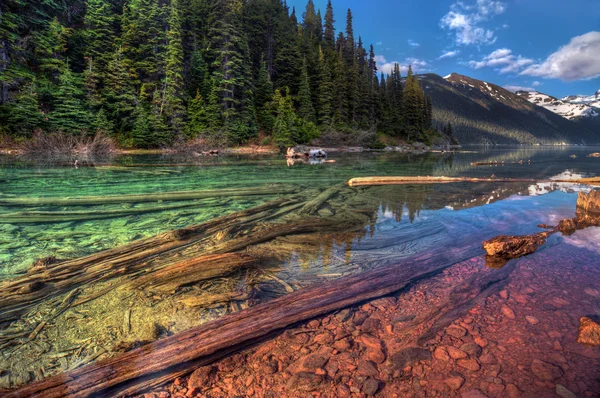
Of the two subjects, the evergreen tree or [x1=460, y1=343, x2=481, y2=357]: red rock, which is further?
the evergreen tree

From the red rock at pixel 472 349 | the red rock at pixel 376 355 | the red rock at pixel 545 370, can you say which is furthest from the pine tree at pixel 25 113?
the red rock at pixel 545 370

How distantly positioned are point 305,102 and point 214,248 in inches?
1754

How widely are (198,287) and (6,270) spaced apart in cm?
278

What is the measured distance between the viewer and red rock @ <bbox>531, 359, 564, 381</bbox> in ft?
7.57

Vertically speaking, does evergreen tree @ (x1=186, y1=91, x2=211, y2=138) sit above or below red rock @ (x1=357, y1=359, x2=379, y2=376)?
above

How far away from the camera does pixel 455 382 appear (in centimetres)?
229

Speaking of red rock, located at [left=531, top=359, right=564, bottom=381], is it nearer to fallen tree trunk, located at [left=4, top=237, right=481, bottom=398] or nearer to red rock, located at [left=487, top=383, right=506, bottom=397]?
red rock, located at [left=487, top=383, right=506, bottom=397]

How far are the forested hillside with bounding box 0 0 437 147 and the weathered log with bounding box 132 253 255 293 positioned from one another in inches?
1209

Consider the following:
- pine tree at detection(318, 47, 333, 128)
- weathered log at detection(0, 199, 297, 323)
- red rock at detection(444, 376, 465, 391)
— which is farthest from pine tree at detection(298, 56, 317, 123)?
red rock at detection(444, 376, 465, 391)

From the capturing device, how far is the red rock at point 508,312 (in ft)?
10.3

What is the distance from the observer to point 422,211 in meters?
8.09

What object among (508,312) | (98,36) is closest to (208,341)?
(508,312)

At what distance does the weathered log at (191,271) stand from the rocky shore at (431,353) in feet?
4.98

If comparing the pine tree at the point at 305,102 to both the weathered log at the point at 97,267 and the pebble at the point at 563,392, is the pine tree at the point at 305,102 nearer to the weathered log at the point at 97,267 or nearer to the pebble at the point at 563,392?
the weathered log at the point at 97,267
